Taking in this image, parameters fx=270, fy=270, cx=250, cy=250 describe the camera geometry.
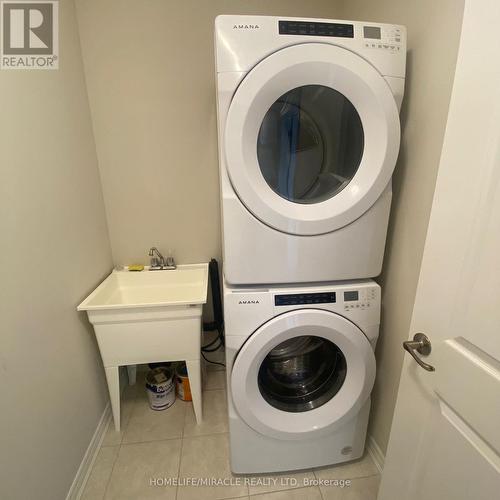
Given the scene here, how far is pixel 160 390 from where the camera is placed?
1.53m

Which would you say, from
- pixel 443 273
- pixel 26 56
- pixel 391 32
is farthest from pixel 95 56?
pixel 443 273

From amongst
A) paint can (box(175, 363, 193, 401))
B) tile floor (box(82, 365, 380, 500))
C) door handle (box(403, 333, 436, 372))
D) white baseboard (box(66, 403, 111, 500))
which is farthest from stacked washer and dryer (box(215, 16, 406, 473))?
white baseboard (box(66, 403, 111, 500))

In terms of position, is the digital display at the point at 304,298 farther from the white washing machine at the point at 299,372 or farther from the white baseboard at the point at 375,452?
the white baseboard at the point at 375,452

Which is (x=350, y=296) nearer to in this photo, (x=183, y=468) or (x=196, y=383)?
(x=196, y=383)

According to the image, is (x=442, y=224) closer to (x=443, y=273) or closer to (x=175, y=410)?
(x=443, y=273)

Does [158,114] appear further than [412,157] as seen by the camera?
Yes

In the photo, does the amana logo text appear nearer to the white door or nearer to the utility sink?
the white door

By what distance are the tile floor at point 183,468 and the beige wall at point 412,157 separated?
262 millimetres

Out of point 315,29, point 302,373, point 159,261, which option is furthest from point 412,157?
point 159,261

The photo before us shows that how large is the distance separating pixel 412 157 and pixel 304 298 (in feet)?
2.10

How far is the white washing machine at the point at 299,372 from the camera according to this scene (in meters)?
0.98

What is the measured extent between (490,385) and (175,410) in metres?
1.51

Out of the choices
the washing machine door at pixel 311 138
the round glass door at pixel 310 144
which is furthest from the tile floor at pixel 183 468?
the round glass door at pixel 310 144

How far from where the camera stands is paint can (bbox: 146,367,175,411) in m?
1.53
